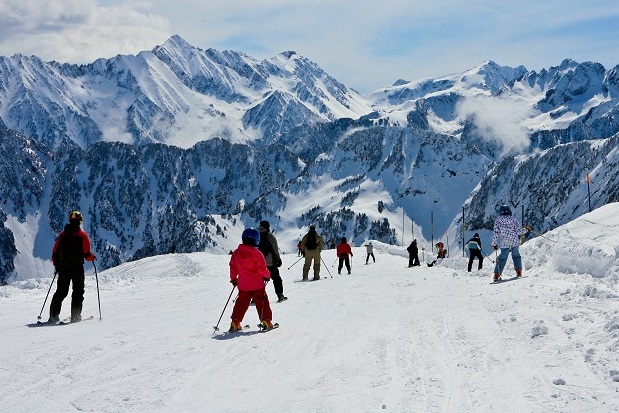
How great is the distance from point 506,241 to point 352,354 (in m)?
10.4

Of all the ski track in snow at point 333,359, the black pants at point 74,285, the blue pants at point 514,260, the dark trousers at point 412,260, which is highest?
the black pants at point 74,285

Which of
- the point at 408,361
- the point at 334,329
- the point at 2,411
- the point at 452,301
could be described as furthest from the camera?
the point at 452,301

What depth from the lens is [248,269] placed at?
11.8 meters

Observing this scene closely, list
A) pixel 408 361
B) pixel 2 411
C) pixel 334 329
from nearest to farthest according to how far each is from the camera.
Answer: pixel 2 411 → pixel 408 361 → pixel 334 329

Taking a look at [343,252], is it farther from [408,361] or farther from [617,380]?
[617,380]

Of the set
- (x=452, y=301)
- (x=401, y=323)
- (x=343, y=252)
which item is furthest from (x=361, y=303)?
(x=343, y=252)

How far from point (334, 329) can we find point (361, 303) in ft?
13.2

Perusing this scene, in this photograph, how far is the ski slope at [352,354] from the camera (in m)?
6.87

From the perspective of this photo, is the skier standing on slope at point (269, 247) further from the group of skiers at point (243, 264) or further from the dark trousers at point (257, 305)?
the dark trousers at point (257, 305)

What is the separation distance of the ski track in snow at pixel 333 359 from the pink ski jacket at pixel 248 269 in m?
0.91

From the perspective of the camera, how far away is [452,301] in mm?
14375

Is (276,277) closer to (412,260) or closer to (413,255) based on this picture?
(413,255)

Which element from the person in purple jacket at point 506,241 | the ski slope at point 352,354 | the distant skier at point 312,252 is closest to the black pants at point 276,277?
the ski slope at point 352,354

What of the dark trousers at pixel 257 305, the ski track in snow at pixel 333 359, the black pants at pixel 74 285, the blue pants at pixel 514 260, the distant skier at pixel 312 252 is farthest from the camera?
the distant skier at pixel 312 252
